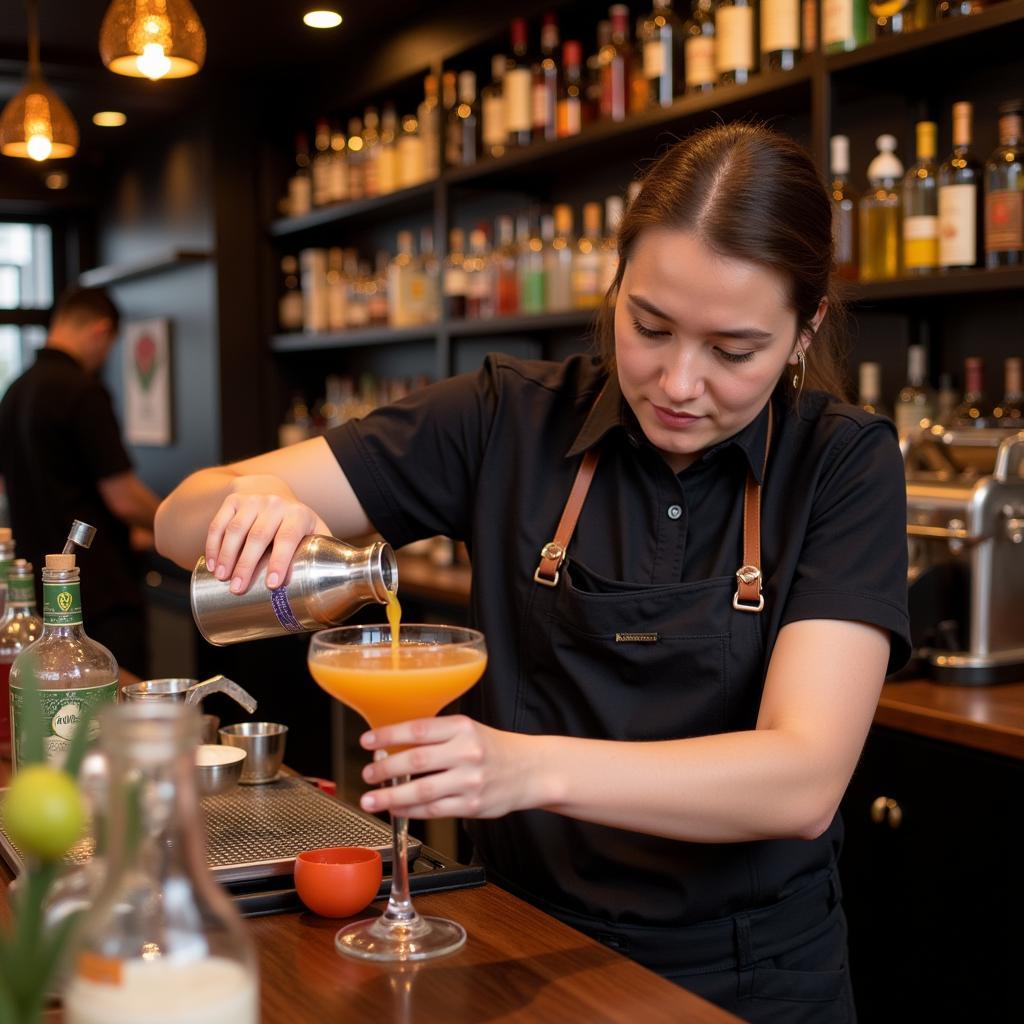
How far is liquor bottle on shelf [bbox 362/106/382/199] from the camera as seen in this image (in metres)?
4.64

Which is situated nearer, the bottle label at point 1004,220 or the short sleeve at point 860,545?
the short sleeve at point 860,545

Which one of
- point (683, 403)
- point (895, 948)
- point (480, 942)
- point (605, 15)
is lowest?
point (895, 948)

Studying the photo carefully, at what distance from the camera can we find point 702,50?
10.2 ft

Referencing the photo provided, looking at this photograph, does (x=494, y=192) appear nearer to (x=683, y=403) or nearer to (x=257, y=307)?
(x=257, y=307)

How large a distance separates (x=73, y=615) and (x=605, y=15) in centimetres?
290

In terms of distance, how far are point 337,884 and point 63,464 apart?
3.46 metres

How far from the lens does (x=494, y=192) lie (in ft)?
14.6

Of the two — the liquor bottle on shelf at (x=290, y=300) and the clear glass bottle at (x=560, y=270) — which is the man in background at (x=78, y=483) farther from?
the clear glass bottle at (x=560, y=270)

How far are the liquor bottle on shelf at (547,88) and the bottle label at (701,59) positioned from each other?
0.64 metres

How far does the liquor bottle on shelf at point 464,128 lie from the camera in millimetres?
4098

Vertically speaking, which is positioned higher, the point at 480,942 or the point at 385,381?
the point at 385,381

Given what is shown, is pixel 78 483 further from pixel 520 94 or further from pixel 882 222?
pixel 882 222

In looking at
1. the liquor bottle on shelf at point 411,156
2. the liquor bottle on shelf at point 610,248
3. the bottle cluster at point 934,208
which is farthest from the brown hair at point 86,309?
the bottle cluster at point 934,208

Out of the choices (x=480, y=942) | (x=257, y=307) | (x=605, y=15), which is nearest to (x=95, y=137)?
(x=257, y=307)
